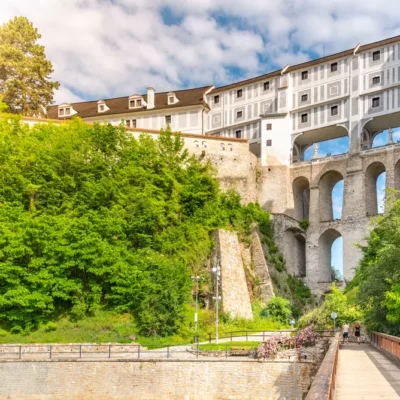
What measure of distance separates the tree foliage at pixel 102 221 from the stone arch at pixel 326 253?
26.1 ft

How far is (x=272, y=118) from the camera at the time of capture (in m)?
58.8

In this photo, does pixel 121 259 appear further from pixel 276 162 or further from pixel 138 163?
pixel 276 162

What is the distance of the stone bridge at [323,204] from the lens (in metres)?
53.2

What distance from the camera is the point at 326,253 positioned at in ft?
187

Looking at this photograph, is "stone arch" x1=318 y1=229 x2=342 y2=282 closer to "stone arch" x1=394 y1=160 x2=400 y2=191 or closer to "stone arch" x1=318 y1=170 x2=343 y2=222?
"stone arch" x1=318 y1=170 x2=343 y2=222

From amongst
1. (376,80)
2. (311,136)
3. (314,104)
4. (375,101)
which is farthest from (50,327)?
(376,80)

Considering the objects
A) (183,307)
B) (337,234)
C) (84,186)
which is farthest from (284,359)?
(337,234)

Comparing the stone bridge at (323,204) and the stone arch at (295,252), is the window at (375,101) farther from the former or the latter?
the stone arch at (295,252)

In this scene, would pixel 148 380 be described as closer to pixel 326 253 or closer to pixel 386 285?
pixel 386 285

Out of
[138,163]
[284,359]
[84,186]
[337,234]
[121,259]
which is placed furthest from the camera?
[337,234]

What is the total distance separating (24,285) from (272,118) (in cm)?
3183

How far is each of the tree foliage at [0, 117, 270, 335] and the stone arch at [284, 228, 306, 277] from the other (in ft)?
13.1

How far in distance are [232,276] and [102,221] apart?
37.2ft

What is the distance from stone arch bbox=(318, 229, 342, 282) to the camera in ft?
182
